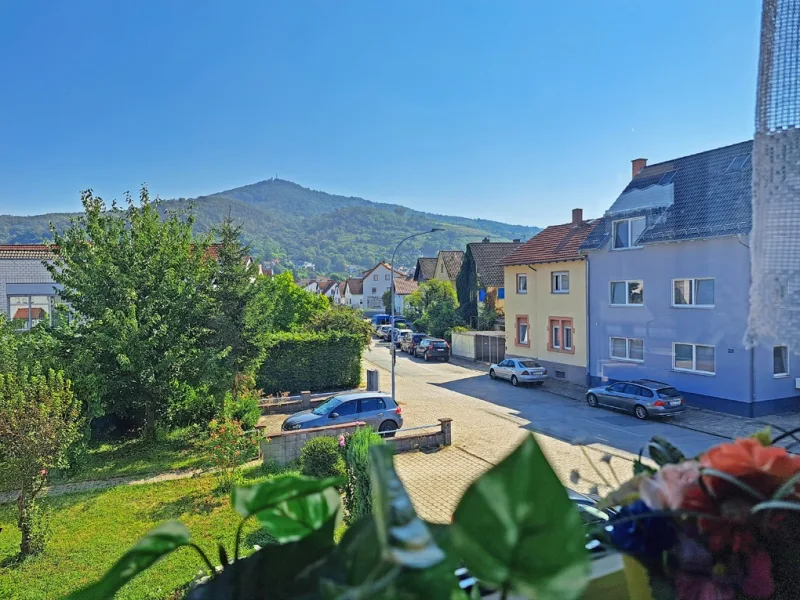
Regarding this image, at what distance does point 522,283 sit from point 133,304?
16173 millimetres

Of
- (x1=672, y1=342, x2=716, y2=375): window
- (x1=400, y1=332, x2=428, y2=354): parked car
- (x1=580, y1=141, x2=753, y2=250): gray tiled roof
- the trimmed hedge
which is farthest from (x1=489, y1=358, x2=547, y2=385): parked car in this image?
(x1=400, y1=332, x2=428, y2=354): parked car

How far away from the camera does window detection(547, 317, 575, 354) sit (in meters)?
20.4

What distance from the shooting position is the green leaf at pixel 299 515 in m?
0.75

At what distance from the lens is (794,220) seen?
6.54 ft

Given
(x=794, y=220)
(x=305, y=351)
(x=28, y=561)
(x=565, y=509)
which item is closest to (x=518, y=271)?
(x=305, y=351)

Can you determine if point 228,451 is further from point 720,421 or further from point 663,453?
point 720,421

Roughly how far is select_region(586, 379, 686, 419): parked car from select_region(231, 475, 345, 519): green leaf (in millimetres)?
14848

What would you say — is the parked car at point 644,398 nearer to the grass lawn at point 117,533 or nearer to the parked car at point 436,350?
the grass lawn at point 117,533

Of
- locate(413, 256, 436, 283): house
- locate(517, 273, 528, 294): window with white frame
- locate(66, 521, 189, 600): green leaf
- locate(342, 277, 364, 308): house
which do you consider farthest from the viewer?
locate(342, 277, 364, 308): house

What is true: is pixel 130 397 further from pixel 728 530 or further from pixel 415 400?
pixel 728 530

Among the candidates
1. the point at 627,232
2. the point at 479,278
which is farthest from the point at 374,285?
the point at 627,232

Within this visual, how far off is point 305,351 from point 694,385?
12775 mm

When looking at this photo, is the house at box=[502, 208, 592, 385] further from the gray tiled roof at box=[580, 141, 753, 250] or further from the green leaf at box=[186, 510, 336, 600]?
the green leaf at box=[186, 510, 336, 600]

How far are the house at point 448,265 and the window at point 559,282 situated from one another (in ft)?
71.9
